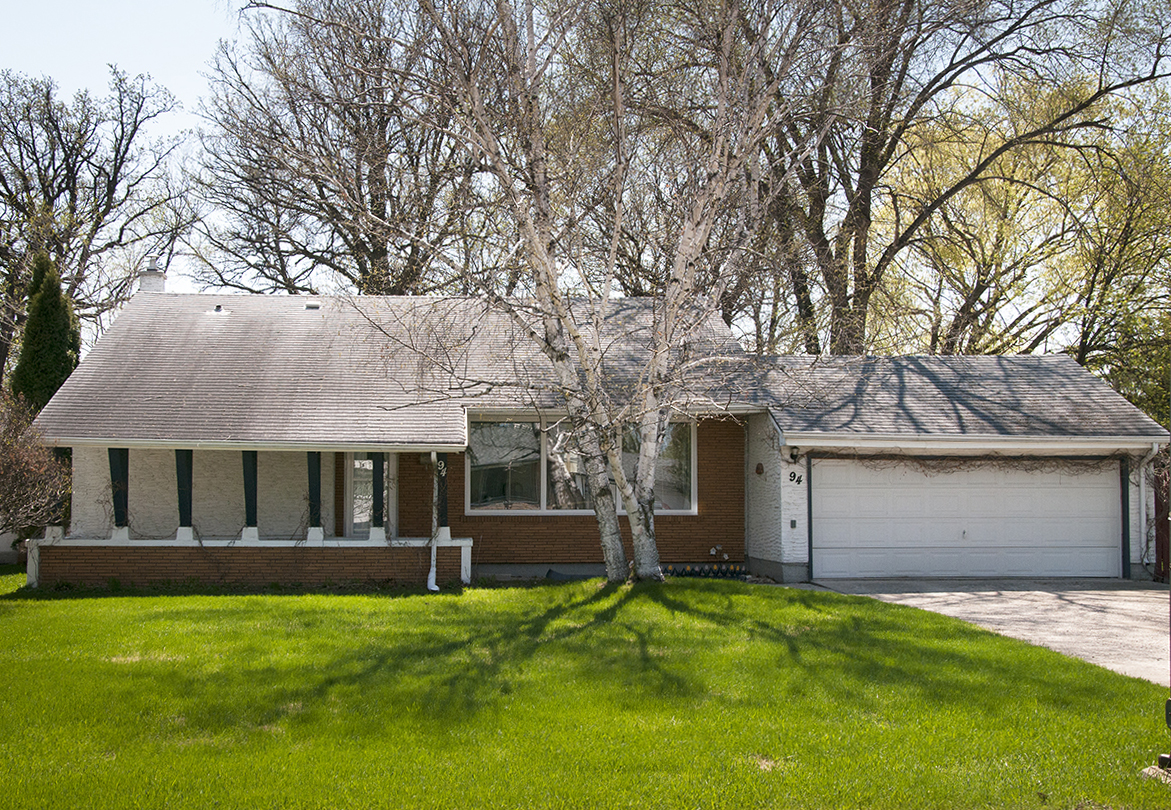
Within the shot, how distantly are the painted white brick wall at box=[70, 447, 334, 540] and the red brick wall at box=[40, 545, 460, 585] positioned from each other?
1.11m

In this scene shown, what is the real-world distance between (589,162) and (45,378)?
11.8 m

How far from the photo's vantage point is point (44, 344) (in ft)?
56.1

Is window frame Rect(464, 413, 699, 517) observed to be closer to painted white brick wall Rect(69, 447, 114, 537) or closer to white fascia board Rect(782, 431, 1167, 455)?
white fascia board Rect(782, 431, 1167, 455)

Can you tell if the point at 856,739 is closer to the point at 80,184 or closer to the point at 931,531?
the point at 931,531

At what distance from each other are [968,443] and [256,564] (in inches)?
434

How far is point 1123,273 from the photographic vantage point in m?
21.6

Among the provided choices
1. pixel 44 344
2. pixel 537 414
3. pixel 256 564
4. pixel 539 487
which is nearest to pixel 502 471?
pixel 539 487

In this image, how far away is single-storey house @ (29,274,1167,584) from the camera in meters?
13.3

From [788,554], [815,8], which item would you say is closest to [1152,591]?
[788,554]

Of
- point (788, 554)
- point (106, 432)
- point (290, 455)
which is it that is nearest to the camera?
point (106, 432)

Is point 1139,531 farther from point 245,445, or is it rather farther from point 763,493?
point 245,445

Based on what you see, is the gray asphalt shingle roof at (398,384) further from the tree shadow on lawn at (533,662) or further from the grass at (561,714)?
the grass at (561,714)

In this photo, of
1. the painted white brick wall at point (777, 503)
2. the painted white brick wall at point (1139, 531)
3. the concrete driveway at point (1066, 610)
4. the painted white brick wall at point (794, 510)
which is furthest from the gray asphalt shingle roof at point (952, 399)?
the concrete driveway at point (1066, 610)

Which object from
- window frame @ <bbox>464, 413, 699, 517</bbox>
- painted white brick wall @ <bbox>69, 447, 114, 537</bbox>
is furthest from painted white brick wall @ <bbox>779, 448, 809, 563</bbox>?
painted white brick wall @ <bbox>69, 447, 114, 537</bbox>
